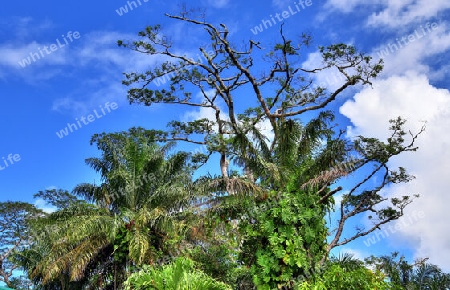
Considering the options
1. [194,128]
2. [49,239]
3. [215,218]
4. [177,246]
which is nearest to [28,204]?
[194,128]

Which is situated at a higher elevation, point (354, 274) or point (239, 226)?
point (239, 226)

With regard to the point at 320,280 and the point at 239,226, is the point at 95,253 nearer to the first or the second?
the point at 239,226

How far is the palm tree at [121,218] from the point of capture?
562 inches

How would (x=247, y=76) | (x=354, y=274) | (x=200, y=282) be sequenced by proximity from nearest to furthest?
(x=200, y=282), (x=354, y=274), (x=247, y=76)

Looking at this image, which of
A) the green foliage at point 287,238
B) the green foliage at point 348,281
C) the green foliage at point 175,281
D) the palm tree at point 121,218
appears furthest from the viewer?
the palm tree at point 121,218

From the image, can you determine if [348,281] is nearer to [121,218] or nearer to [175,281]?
[175,281]

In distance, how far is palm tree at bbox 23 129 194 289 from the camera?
1427 centimetres

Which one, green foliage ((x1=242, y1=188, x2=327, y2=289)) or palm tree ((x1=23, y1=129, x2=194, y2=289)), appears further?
palm tree ((x1=23, y1=129, x2=194, y2=289))

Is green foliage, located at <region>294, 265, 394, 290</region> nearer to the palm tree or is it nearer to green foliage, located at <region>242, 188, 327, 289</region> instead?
green foliage, located at <region>242, 188, 327, 289</region>

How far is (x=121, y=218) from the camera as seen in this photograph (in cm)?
1491

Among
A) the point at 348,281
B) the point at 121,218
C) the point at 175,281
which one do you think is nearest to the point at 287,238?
the point at 348,281

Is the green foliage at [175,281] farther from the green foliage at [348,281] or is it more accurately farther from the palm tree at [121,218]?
the palm tree at [121,218]

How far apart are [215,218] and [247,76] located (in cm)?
804

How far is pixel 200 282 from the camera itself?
399 inches
